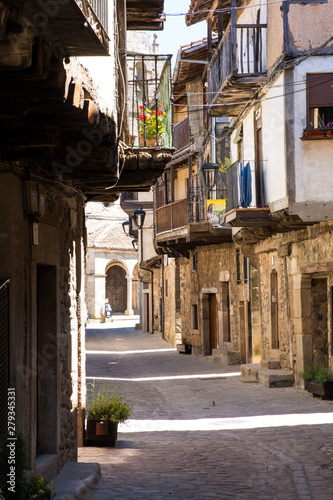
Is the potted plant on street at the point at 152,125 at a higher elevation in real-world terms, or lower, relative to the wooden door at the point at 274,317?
higher

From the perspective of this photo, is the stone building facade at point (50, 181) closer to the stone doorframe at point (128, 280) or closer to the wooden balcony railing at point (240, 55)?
the wooden balcony railing at point (240, 55)

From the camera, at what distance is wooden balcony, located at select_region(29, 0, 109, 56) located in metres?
4.27

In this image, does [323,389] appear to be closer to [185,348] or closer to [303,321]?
[303,321]

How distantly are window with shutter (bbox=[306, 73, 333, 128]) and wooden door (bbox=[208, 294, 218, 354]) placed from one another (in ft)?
42.2

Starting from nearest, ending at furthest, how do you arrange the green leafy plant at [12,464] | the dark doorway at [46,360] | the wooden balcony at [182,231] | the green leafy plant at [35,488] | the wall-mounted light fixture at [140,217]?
the green leafy plant at [12,464]
the green leafy plant at [35,488]
the dark doorway at [46,360]
the wooden balcony at [182,231]
the wall-mounted light fixture at [140,217]

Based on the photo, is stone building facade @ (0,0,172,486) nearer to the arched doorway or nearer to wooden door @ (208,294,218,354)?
wooden door @ (208,294,218,354)

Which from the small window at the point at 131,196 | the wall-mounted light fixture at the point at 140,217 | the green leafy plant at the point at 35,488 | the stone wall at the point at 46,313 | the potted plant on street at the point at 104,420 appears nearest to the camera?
the green leafy plant at the point at 35,488

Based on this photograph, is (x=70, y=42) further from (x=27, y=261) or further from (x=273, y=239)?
(x=273, y=239)

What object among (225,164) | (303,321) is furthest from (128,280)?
(303,321)

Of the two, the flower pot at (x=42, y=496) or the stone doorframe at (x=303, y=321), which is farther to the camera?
the stone doorframe at (x=303, y=321)

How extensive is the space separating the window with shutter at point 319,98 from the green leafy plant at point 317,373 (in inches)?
174

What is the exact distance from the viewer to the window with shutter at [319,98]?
14.7m

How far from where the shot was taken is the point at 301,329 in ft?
53.2

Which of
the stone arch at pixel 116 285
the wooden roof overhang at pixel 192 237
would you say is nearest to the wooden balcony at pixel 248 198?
the wooden roof overhang at pixel 192 237
